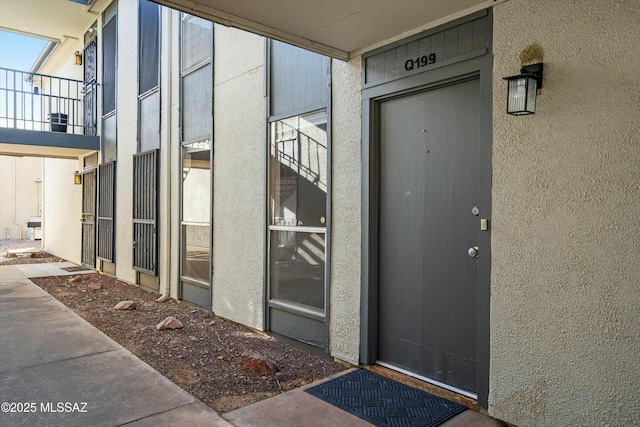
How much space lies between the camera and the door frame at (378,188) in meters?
2.91

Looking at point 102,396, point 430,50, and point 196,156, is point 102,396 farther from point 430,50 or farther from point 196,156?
point 196,156

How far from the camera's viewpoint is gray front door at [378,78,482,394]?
312 cm

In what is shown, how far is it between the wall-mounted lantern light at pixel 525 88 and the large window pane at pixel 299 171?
6.00 ft

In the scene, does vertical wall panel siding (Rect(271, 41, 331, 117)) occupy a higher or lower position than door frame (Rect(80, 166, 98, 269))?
higher

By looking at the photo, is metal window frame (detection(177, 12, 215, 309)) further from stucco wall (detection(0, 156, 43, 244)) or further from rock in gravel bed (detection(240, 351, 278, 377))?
stucco wall (detection(0, 156, 43, 244))

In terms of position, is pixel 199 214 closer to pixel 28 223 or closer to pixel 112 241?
pixel 112 241

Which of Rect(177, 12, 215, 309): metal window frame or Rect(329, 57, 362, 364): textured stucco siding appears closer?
Rect(329, 57, 362, 364): textured stucco siding

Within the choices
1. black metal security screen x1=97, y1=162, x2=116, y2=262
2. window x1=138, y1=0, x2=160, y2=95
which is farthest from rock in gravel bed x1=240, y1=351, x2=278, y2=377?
black metal security screen x1=97, y1=162, x2=116, y2=262

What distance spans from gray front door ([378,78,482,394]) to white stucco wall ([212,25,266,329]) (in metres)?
1.65

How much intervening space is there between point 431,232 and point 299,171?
1.59 metres

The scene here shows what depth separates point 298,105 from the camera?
446cm

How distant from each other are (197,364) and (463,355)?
7.43ft

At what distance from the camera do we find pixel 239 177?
5.25 metres
